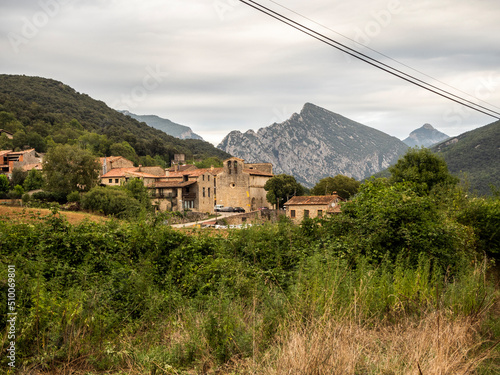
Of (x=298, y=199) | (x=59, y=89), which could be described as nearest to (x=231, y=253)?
(x=298, y=199)

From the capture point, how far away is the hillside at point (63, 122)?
84625 mm

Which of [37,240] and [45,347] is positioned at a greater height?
[37,240]

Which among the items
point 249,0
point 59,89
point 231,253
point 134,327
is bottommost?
point 134,327

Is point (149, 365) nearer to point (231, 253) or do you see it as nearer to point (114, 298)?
point (114, 298)

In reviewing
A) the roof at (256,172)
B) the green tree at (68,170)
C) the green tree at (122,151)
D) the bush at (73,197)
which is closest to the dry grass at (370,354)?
the bush at (73,197)

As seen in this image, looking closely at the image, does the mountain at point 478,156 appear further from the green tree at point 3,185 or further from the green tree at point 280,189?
the green tree at point 3,185

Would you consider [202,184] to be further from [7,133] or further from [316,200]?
[7,133]

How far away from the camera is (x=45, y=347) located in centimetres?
439

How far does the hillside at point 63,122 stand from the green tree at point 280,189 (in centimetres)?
3759

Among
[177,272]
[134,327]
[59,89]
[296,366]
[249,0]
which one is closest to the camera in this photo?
[296,366]

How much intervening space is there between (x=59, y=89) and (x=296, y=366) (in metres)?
155

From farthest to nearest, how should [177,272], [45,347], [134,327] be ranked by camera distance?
[177,272]
[134,327]
[45,347]

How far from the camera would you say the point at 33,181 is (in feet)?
185

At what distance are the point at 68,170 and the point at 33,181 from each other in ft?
45.5
